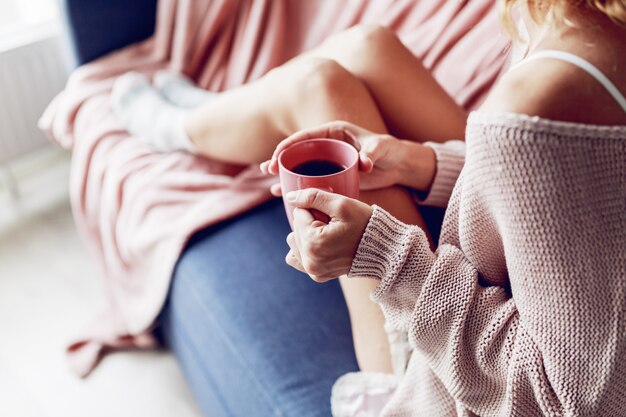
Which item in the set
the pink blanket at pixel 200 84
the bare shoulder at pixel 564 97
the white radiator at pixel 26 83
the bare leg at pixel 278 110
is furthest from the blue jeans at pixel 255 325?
the white radiator at pixel 26 83

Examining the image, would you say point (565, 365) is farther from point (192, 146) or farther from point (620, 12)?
point (192, 146)

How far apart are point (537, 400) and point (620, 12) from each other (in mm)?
384

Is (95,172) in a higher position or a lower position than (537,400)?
lower

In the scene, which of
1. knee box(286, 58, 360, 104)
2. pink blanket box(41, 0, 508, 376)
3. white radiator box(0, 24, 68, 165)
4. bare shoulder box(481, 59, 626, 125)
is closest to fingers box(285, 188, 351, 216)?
bare shoulder box(481, 59, 626, 125)

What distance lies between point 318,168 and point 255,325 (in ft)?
1.22

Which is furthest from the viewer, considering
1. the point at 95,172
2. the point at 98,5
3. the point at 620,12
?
the point at 98,5

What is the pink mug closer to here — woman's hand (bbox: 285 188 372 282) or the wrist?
woman's hand (bbox: 285 188 372 282)

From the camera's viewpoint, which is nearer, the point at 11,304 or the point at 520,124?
the point at 520,124

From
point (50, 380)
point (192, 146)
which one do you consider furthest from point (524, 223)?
point (50, 380)

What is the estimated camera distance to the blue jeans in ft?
3.04

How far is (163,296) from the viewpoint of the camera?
46.8 inches

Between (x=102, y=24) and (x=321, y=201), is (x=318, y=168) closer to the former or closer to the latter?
(x=321, y=201)

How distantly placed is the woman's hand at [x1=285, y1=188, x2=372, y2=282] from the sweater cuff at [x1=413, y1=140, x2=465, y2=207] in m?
0.26

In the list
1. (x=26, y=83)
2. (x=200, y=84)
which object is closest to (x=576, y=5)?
(x=200, y=84)
